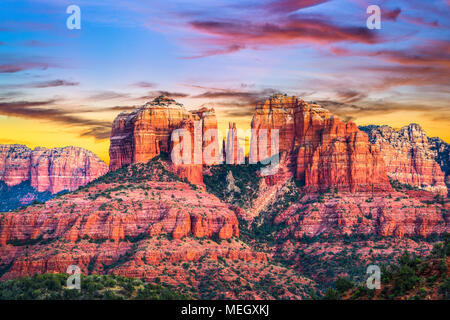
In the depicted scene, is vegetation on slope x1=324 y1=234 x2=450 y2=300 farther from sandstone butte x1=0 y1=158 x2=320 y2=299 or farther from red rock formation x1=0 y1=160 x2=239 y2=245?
red rock formation x1=0 y1=160 x2=239 y2=245

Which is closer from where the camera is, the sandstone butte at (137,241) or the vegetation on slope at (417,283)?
the vegetation on slope at (417,283)

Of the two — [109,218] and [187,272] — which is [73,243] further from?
[187,272]

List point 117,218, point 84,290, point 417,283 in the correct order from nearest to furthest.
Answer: point 417,283, point 84,290, point 117,218

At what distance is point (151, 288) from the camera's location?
148m

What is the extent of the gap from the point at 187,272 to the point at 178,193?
28.9 m

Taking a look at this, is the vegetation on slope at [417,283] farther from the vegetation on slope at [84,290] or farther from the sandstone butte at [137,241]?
the sandstone butte at [137,241]

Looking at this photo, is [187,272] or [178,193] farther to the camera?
[178,193]

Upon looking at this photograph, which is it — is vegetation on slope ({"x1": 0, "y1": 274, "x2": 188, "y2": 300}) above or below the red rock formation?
below

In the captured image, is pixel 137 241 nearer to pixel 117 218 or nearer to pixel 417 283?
pixel 117 218

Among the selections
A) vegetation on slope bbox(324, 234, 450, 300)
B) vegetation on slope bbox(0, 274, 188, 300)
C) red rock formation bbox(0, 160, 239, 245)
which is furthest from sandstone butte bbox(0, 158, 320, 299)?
vegetation on slope bbox(324, 234, 450, 300)

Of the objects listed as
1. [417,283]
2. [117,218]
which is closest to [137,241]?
[117,218]

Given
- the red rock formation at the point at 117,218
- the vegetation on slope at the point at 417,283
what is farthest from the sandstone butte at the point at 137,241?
the vegetation on slope at the point at 417,283

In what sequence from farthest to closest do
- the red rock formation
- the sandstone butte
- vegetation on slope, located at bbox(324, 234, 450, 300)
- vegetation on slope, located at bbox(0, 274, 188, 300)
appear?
1. the red rock formation
2. the sandstone butte
3. vegetation on slope, located at bbox(0, 274, 188, 300)
4. vegetation on slope, located at bbox(324, 234, 450, 300)
